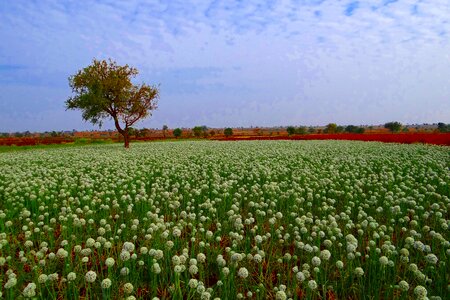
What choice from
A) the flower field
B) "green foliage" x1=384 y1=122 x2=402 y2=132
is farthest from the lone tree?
"green foliage" x1=384 y1=122 x2=402 y2=132

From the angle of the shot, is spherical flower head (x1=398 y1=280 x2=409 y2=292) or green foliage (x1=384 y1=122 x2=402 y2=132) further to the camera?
green foliage (x1=384 y1=122 x2=402 y2=132)

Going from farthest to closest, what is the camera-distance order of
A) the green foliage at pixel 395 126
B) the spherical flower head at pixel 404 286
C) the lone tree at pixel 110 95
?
the green foliage at pixel 395 126
the lone tree at pixel 110 95
the spherical flower head at pixel 404 286

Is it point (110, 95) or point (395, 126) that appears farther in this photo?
point (395, 126)

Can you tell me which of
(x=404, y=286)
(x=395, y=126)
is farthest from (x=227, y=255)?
(x=395, y=126)

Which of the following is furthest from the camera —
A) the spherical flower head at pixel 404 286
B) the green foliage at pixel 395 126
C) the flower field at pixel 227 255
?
the green foliage at pixel 395 126

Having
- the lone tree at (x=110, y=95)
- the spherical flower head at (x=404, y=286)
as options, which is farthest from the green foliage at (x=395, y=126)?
the spherical flower head at (x=404, y=286)

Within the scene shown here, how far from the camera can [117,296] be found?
434cm

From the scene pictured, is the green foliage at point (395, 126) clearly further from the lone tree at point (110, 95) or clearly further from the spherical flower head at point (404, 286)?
the spherical flower head at point (404, 286)

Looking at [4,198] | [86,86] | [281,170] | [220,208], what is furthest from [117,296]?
[86,86]

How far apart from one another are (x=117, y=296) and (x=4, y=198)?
658cm

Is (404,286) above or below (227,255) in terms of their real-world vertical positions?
above

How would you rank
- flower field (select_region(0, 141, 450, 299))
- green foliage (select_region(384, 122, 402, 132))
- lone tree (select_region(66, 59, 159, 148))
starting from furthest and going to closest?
green foliage (select_region(384, 122, 402, 132))
lone tree (select_region(66, 59, 159, 148))
flower field (select_region(0, 141, 450, 299))

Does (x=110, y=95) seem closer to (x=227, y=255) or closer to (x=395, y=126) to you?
(x=227, y=255)

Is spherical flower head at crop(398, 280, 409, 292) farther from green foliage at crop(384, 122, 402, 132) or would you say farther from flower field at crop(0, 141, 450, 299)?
green foliage at crop(384, 122, 402, 132)
